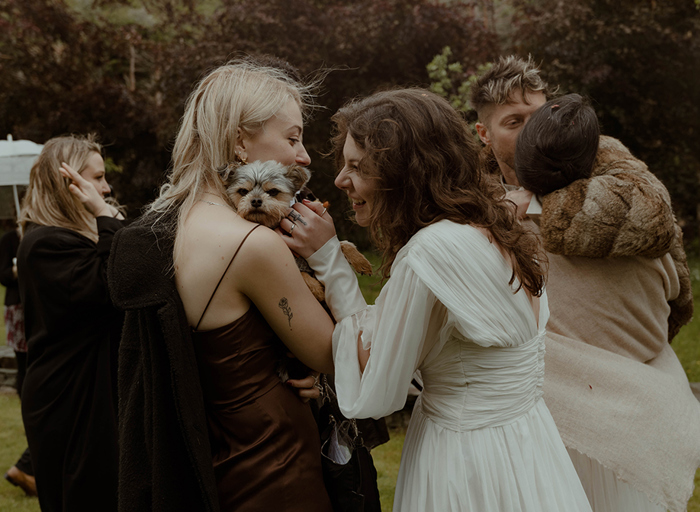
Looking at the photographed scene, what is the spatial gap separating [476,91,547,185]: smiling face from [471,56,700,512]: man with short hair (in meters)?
0.52

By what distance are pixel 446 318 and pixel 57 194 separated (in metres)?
3.35

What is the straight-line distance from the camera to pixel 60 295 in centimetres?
404


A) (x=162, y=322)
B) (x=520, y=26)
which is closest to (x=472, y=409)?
(x=162, y=322)

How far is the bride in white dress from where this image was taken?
2.05 meters

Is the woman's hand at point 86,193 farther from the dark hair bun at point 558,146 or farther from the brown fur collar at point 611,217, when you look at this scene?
the brown fur collar at point 611,217

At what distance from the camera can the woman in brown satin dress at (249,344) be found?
82.9 inches

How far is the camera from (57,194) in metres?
4.38

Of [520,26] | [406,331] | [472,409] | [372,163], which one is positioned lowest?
[520,26]

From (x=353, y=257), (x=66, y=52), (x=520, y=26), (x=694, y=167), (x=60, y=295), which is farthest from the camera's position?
(x=66, y=52)

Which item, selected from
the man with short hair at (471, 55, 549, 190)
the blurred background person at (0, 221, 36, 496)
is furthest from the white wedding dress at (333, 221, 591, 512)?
the blurred background person at (0, 221, 36, 496)

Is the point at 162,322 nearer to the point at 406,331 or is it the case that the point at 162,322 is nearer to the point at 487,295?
the point at 406,331

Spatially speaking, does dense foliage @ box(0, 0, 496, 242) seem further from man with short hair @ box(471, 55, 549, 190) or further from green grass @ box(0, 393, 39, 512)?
man with short hair @ box(471, 55, 549, 190)

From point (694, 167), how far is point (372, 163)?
1444cm

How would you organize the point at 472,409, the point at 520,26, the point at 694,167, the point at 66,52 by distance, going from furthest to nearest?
the point at 66,52
the point at 694,167
the point at 520,26
the point at 472,409
